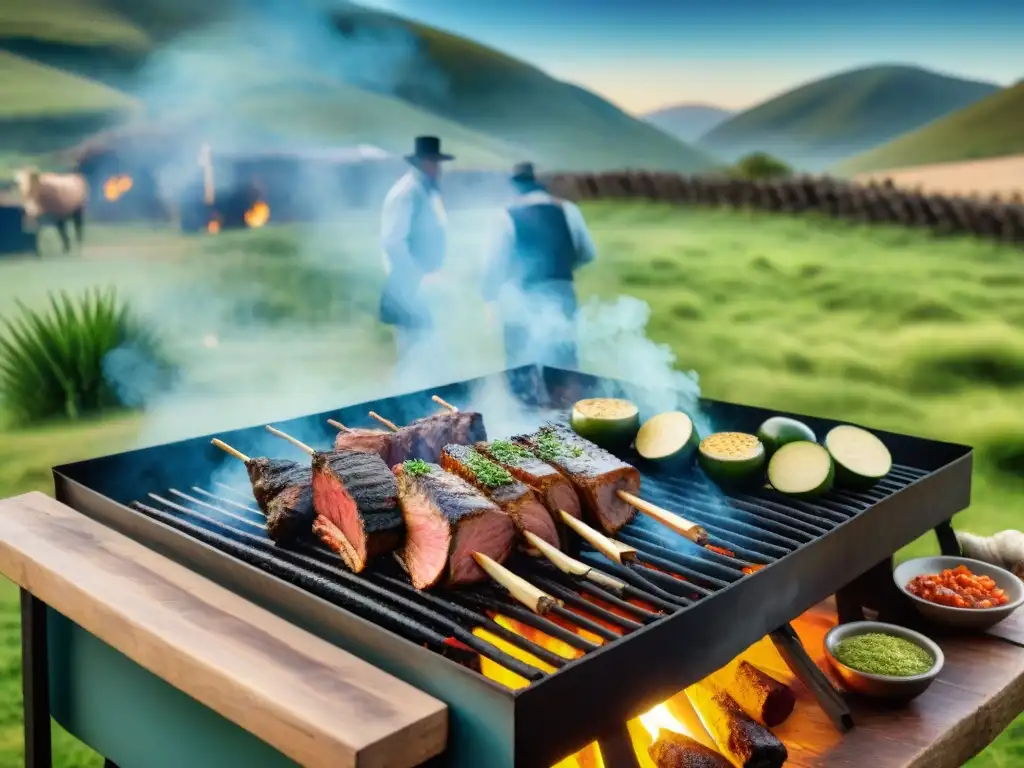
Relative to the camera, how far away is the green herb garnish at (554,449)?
325cm

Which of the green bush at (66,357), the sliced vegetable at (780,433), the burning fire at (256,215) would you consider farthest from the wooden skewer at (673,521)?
the burning fire at (256,215)

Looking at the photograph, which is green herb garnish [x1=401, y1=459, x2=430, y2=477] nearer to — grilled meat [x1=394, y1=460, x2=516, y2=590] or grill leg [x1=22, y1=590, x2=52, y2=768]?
grilled meat [x1=394, y1=460, x2=516, y2=590]

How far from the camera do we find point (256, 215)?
13688 millimetres

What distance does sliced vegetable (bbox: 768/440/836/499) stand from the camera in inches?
137

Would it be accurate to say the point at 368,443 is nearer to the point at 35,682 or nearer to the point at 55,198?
the point at 35,682

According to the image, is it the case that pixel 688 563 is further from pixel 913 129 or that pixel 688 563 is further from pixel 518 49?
pixel 913 129

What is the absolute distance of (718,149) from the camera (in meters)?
15.4

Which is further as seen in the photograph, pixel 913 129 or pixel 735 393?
pixel 913 129

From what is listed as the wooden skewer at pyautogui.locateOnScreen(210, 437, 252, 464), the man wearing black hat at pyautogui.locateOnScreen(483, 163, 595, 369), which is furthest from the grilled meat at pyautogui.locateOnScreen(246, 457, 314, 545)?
the man wearing black hat at pyautogui.locateOnScreen(483, 163, 595, 369)

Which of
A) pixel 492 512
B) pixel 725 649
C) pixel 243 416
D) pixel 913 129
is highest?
pixel 913 129

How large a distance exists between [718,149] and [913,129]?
343 centimetres

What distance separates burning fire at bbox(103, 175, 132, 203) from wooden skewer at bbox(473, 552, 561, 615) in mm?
10809

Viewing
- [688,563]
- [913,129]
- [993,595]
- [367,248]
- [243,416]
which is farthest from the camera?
[913,129]

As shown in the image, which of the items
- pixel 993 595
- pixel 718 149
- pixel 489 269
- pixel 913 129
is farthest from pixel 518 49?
pixel 993 595
